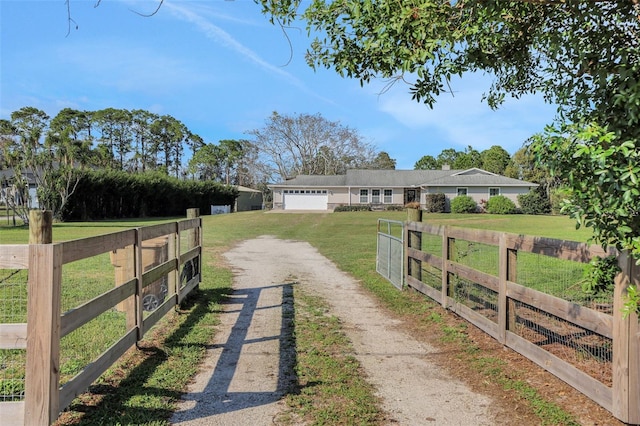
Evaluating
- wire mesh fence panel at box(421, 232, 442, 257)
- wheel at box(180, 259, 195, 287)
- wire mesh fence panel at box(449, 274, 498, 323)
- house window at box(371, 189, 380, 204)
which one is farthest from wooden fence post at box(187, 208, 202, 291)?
house window at box(371, 189, 380, 204)

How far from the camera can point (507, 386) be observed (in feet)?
13.0

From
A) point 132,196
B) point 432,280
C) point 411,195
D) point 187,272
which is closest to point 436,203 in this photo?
point 411,195

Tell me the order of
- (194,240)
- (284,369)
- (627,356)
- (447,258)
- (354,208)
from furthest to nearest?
(354,208) → (194,240) → (447,258) → (284,369) → (627,356)

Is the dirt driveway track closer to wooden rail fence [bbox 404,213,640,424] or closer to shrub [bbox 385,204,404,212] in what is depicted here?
wooden rail fence [bbox 404,213,640,424]

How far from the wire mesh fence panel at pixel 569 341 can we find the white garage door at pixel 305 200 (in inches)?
1581

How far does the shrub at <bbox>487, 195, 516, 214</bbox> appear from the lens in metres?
37.4

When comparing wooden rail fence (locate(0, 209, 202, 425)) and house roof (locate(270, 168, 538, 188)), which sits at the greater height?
house roof (locate(270, 168, 538, 188))

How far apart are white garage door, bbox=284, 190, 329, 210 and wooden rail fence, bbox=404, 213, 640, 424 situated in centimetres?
3816

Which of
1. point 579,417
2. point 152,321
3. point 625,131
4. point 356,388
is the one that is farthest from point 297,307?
point 625,131

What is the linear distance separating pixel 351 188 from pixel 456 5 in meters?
41.7

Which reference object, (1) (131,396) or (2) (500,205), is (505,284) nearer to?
(1) (131,396)

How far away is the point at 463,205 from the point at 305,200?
15360 millimetres

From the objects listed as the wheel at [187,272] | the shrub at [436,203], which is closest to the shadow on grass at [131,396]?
the wheel at [187,272]

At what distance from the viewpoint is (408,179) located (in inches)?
1809
